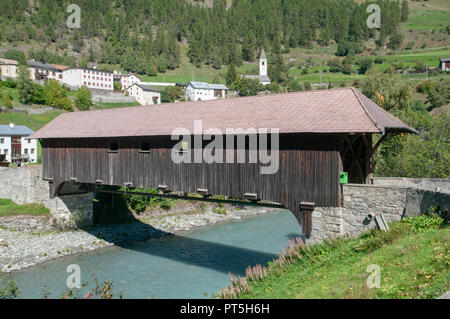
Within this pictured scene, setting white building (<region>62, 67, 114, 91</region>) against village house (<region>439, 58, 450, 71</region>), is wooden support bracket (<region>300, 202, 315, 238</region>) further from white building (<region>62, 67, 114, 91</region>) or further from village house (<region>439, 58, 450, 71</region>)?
white building (<region>62, 67, 114, 91</region>)

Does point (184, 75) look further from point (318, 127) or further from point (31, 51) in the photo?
point (318, 127)

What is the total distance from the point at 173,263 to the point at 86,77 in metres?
67.6

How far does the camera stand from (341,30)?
125 metres

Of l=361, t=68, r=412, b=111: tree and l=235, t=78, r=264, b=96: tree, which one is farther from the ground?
l=235, t=78, r=264, b=96: tree

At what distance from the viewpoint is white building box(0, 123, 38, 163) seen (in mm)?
35719

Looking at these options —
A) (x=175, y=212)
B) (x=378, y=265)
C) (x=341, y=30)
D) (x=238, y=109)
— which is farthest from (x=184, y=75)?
(x=378, y=265)

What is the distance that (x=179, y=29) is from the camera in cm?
13450

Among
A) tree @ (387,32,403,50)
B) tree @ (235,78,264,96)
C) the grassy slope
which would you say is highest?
tree @ (387,32,403,50)

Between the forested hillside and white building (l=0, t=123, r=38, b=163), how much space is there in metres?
61.9

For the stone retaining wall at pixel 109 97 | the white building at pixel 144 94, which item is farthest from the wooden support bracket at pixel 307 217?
the white building at pixel 144 94

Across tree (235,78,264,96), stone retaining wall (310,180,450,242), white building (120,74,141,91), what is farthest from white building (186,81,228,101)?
stone retaining wall (310,180,450,242)

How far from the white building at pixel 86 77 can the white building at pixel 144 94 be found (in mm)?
7289

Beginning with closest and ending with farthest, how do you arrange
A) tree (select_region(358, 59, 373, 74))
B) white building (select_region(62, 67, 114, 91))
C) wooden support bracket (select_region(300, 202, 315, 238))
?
wooden support bracket (select_region(300, 202, 315, 238)) → white building (select_region(62, 67, 114, 91)) → tree (select_region(358, 59, 373, 74))
